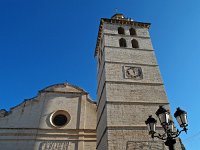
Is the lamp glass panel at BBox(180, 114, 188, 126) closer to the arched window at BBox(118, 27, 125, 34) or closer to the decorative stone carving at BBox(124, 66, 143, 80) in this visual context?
the decorative stone carving at BBox(124, 66, 143, 80)

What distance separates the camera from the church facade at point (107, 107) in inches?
404

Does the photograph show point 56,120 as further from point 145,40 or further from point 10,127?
point 145,40

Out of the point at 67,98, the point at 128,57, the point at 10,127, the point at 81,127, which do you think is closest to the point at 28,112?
the point at 10,127

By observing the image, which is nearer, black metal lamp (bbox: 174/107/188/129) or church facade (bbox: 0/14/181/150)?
black metal lamp (bbox: 174/107/188/129)

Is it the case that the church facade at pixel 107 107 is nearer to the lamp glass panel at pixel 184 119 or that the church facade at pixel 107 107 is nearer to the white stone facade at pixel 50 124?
the white stone facade at pixel 50 124

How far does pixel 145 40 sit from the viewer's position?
48.2 feet

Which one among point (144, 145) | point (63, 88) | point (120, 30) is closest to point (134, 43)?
point (120, 30)

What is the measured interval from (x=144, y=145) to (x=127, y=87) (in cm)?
326

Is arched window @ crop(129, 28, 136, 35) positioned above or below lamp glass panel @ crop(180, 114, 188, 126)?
above

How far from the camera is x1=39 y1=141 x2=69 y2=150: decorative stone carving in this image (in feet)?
43.3

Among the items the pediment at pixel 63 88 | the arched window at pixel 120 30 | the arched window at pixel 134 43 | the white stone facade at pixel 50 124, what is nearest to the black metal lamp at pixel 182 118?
the white stone facade at pixel 50 124

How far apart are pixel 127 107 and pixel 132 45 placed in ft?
17.2

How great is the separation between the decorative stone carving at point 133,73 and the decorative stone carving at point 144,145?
3.78 meters

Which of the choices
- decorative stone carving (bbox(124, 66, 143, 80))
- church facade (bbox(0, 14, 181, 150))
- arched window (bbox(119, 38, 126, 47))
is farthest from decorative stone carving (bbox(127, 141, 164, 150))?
arched window (bbox(119, 38, 126, 47))
